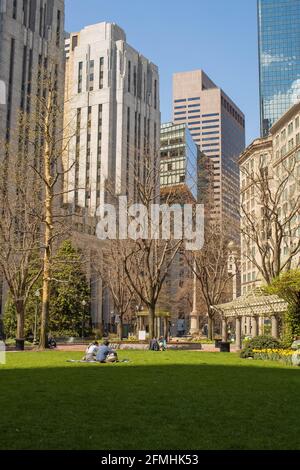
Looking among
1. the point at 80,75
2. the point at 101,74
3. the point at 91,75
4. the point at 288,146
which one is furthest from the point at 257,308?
the point at 80,75

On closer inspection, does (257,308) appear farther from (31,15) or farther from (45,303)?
(31,15)

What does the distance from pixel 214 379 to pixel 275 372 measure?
3813mm

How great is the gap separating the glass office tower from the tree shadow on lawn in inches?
7478

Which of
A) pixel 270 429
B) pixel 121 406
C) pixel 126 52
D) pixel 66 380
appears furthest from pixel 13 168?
pixel 126 52

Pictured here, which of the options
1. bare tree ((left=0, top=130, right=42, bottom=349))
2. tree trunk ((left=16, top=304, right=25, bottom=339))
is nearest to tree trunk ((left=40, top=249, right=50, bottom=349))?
bare tree ((left=0, top=130, right=42, bottom=349))

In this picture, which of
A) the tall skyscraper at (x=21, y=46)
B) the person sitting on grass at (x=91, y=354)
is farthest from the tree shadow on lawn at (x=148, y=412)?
the tall skyscraper at (x=21, y=46)

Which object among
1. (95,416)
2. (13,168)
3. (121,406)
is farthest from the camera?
(13,168)

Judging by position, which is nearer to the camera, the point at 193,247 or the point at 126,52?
the point at 193,247

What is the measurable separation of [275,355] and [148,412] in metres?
17.1

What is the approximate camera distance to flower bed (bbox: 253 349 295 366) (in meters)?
22.9

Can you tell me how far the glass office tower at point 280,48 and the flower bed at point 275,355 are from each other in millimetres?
177151
